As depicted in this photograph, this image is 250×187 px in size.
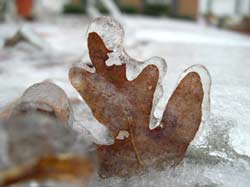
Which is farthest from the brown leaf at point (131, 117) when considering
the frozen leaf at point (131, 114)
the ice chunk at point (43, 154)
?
the ice chunk at point (43, 154)

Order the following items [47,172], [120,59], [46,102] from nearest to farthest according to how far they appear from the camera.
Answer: [47,172], [46,102], [120,59]

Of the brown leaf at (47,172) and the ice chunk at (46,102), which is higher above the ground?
the brown leaf at (47,172)

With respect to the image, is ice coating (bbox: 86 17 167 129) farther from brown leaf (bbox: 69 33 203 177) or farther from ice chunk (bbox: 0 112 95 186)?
ice chunk (bbox: 0 112 95 186)

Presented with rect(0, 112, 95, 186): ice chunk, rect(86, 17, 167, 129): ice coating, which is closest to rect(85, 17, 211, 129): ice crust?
rect(86, 17, 167, 129): ice coating

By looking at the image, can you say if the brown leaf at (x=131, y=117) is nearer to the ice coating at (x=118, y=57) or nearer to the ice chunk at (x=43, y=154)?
the ice coating at (x=118, y=57)

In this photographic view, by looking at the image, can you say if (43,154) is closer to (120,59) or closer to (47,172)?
(47,172)

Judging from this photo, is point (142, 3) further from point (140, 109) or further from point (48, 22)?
point (140, 109)

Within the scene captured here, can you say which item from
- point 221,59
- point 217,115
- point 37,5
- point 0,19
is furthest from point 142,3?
point 217,115

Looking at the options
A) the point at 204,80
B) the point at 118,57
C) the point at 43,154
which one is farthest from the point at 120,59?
the point at 43,154
